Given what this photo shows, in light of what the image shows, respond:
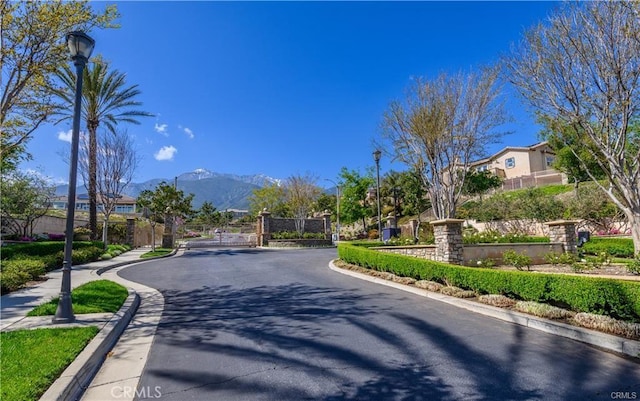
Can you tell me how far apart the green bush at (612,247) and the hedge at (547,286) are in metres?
11.0

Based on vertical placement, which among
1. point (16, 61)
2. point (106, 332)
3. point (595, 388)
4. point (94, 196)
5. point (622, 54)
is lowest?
point (595, 388)

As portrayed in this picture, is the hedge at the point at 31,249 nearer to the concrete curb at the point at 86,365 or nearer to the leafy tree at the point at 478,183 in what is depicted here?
the concrete curb at the point at 86,365

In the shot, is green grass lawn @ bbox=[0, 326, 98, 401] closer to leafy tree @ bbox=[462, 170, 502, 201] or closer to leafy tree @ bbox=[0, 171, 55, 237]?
leafy tree @ bbox=[0, 171, 55, 237]

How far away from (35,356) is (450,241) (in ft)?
34.1

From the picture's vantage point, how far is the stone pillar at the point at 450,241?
11.3m

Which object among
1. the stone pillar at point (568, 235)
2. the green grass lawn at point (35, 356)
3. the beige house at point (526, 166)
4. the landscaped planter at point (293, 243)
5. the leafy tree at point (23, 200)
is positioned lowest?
the green grass lawn at point (35, 356)

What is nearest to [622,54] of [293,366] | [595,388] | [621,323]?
[621,323]

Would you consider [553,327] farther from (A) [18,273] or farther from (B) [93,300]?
(A) [18,273]

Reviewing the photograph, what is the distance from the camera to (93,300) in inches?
292

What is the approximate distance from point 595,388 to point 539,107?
447 inches

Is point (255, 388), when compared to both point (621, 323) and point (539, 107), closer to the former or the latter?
point (621, 323)

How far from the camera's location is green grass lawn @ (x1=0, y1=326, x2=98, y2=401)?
3428 mm

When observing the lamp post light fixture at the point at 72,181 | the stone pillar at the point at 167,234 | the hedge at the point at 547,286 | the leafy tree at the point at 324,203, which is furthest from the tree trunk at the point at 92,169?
the leafy tree at the point at 324,203

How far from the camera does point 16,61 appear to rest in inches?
310
